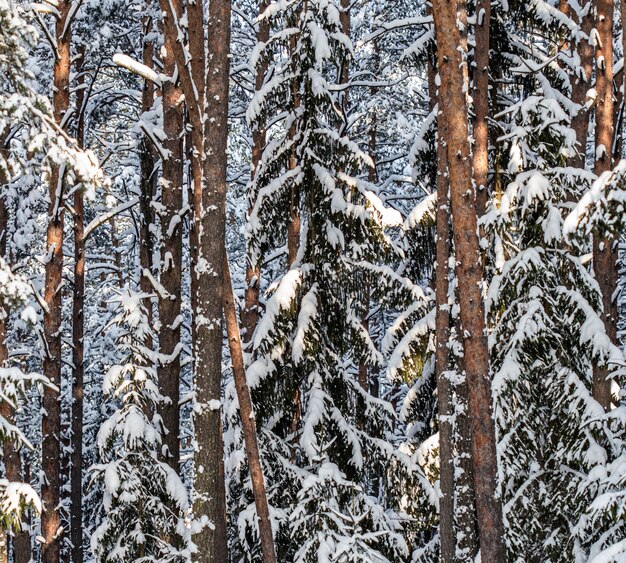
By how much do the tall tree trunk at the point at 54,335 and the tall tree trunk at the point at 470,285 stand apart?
710cm

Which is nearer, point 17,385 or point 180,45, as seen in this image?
point 17,385

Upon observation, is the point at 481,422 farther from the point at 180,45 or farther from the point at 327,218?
the point at 180,45

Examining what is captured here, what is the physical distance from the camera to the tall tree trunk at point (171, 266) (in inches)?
465

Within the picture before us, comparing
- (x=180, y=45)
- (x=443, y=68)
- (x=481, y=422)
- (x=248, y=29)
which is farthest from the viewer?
(x=248, y=29)

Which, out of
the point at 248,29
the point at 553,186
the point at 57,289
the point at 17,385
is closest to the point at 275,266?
the point at 248,29

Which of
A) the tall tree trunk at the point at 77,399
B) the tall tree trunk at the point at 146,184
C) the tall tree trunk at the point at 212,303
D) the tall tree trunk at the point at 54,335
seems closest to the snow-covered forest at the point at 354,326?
the tall tree trunk at the point at 212,303

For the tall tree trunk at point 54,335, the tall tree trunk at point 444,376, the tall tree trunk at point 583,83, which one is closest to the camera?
the tall tree trunk at point 444,376

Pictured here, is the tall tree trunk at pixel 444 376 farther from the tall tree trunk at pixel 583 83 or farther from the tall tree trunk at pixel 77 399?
the tall tree trunk at pixel 77 399

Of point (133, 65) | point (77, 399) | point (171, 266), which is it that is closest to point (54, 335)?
point (171, 266)

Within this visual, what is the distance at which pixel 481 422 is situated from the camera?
820 cm

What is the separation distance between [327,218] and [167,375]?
348 cm

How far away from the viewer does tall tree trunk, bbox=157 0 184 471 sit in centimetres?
1180

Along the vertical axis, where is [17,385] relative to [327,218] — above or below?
below

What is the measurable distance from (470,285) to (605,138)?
479cm
